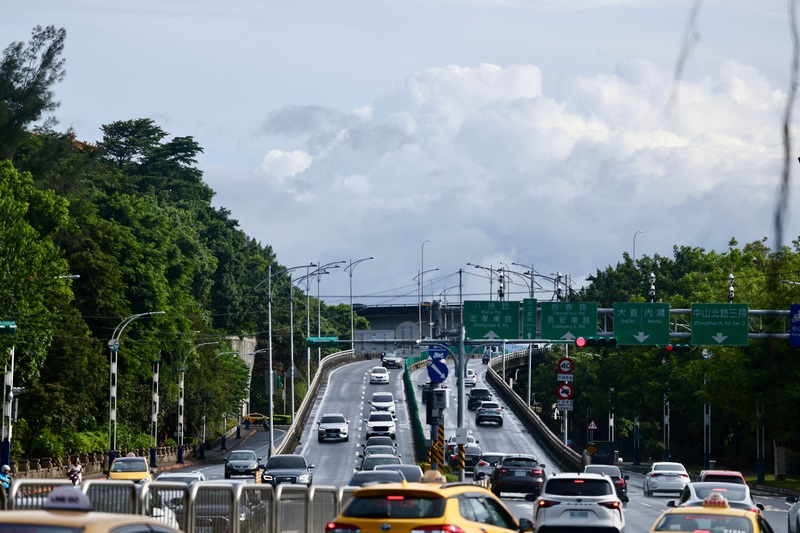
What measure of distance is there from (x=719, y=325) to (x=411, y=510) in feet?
126

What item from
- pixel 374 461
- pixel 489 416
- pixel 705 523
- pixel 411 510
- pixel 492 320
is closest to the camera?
pixel 411 510

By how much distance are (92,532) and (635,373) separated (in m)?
84.8

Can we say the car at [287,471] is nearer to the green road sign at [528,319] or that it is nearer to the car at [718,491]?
the green road sign at [528,319]

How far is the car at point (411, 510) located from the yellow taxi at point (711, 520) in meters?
3.01

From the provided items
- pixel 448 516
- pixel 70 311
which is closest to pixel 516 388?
pixel 70 311

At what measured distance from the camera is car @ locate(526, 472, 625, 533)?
21719 millimetres

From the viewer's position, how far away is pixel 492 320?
2023 inches

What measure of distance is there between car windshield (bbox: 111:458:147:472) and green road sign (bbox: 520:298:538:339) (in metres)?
16.4

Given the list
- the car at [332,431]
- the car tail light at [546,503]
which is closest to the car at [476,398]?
the car at [332,431]

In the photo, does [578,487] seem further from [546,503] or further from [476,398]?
[476,398]

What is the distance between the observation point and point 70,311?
65.4m

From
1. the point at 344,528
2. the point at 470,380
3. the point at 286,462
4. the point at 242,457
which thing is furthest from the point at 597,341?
the point at 470,380

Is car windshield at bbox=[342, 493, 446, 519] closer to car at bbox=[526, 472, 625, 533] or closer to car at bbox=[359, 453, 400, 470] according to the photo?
car at bbox=[526, 472, 625, 533]

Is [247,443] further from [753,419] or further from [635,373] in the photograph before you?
[753,419]
